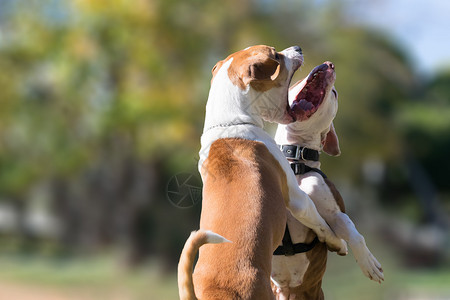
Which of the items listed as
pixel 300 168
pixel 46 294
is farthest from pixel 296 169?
pixel 46 294

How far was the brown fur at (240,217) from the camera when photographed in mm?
1452

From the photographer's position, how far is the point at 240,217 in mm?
1518

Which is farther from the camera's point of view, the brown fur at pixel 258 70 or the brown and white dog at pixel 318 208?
the brown and white dog at pixel 318 208

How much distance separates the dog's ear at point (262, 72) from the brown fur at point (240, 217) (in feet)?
0.53

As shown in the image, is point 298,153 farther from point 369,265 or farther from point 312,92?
point 369,265

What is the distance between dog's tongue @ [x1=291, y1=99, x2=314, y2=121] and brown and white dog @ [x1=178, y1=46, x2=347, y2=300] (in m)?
0.04

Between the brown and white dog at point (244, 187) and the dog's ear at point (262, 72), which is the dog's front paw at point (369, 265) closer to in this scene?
the brown and white dog at point (244, 187)

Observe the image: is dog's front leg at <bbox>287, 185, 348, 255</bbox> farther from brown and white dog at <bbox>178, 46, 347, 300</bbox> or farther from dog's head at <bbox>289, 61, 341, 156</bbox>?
dog's head at <bbox>289, 61, 341, 156</bbox>

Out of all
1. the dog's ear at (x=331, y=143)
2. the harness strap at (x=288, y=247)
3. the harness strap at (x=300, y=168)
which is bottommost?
the harness strap at (x=288, y=247)

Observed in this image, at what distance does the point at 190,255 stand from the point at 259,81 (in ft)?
1.71

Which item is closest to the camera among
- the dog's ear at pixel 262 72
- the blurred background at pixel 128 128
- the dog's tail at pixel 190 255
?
the dog's tail at pixel 190 255

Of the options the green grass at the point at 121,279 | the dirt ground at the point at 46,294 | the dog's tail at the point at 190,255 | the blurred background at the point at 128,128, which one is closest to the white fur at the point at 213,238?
the dog's tail at the point at 190,255

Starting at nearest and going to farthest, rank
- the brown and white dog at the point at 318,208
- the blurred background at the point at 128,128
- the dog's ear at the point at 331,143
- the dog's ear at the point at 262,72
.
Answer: the dog's ear at the point at 262,72, the brown and white dog at the point at 318,208, the dog's ear at the point at 331,143, the blurred background at the point at 128,128

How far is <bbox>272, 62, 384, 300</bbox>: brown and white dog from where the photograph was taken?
178cm
